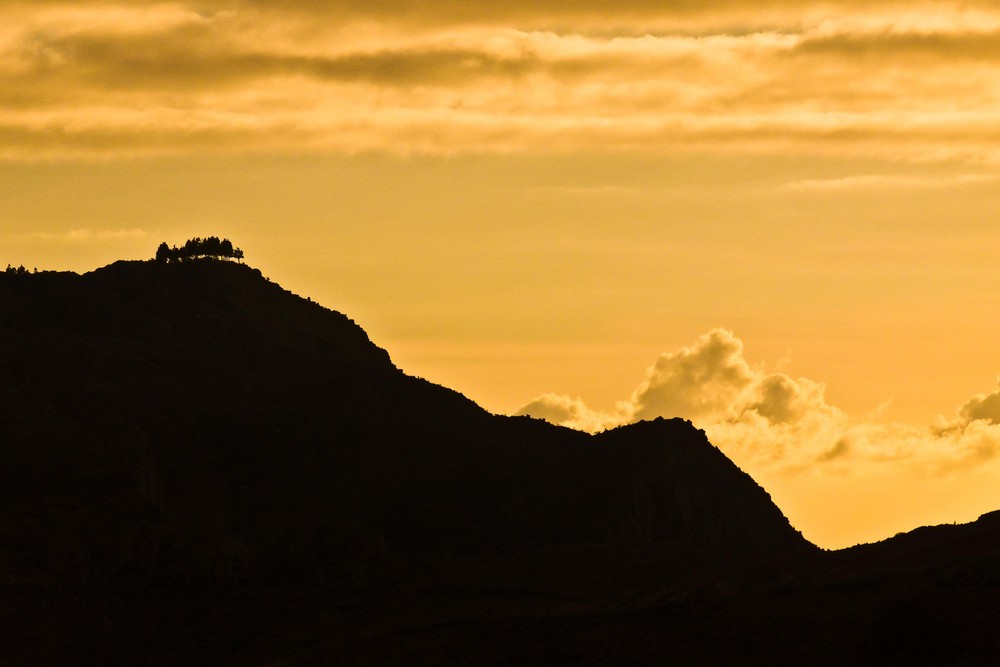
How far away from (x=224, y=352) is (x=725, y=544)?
47026 mm

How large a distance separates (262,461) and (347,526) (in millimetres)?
19090

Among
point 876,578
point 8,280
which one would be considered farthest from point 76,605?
point 8,280

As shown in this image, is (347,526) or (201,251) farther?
(201,251)

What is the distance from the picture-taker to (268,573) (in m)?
122

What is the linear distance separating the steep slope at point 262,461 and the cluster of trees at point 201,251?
370 inches

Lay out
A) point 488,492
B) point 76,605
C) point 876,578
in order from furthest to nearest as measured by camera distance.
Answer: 1. point 488,492
2. point 76,605
3. point 876,578

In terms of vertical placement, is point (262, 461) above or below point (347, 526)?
above

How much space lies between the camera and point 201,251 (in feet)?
592

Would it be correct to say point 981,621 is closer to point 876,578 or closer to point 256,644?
point 876,578

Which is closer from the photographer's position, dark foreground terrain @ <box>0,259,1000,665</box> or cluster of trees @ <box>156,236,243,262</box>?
dark foreground terrain @ <box>0,259,1000,665</box>

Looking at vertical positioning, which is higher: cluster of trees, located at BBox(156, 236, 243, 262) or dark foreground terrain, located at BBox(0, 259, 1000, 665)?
cluster of trees, located at BBox(156, 236, 243, 262)

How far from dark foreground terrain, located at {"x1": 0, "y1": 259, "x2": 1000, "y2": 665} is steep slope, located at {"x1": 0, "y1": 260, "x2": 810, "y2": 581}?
260mm

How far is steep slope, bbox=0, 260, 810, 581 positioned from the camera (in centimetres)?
12388

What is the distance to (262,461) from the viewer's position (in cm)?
14412
